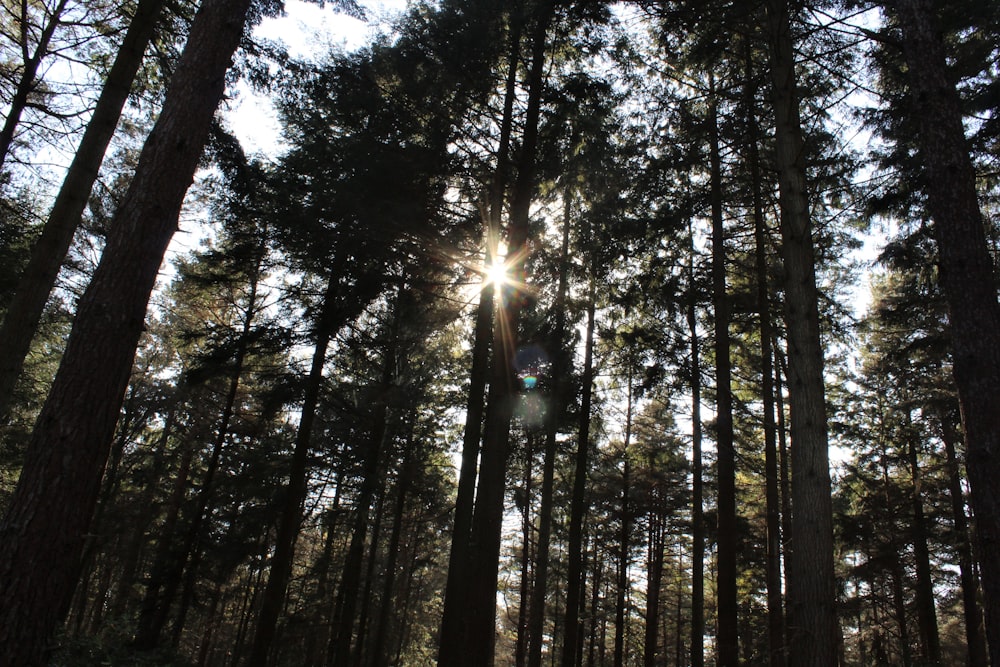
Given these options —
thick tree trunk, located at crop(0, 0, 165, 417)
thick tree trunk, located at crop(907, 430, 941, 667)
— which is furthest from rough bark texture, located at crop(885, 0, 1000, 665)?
thick tree trunk, located at crop(907, 430, 941, 667)

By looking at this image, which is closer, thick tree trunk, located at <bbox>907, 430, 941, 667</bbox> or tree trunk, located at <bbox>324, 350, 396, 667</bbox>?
tree trunk, located at <bbox>324, 350, 396, 667</bbox>

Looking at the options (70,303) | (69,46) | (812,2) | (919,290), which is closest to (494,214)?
(812,2)

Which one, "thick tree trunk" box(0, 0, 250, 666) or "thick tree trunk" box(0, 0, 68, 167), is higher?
"thick tree trunk" box(0, 0, 68, 167)

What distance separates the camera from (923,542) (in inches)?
643

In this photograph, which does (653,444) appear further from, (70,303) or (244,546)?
(70,303)

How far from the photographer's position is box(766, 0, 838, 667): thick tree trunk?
5016 mm

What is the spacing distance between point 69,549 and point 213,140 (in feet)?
19.6

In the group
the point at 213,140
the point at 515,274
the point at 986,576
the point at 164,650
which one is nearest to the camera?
the point at 986,576

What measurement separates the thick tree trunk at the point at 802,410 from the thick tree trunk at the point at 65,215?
8.54 m

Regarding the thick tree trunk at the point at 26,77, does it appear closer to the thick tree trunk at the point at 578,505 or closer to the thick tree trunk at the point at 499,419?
the thick tree trunk at the point at 499,419

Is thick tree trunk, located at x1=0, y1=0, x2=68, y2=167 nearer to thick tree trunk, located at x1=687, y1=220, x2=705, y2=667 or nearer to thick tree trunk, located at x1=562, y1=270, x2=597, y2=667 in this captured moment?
thick tree trunk, located at x1=562, y1=270, x2=597, y2=667

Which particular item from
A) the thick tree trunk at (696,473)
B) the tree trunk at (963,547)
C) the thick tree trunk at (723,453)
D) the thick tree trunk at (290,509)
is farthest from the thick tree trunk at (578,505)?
the tree trunk at (963,547)

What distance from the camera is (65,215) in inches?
277

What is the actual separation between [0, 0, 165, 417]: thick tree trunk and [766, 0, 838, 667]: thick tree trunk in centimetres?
854
